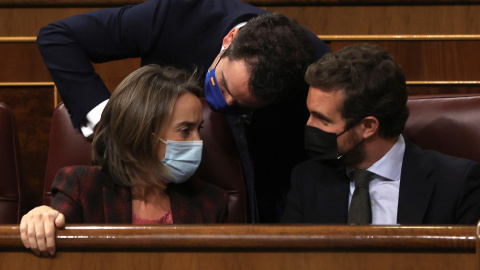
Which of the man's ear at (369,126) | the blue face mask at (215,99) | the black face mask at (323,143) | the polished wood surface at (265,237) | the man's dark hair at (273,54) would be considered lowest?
the polished wood surface at (265,237)

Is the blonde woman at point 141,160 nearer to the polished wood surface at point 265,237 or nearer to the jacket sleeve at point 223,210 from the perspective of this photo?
the jacket sleeve at point 223,210

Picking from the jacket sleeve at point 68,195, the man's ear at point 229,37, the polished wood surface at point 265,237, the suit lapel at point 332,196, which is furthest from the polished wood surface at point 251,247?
the man's ear at point 229,37

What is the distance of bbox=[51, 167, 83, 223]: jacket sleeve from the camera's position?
1021 mm

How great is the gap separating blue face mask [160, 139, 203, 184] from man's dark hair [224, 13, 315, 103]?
0.46 feet

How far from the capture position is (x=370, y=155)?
1.10 m

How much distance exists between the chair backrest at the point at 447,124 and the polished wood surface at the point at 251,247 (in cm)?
46

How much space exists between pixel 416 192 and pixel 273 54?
310 mm

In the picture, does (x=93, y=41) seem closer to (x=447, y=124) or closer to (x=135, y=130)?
(x=135, y=130)

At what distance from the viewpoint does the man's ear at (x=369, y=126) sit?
1.09 metres

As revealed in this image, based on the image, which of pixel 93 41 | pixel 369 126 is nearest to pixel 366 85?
pixel 369 126

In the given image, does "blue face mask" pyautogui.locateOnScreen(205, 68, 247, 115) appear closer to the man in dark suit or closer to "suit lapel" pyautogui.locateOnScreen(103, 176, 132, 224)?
the man in dark suit

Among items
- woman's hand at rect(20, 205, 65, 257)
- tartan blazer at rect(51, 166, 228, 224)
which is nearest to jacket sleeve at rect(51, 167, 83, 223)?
tartan blazer at rect(51, 166, 228, 224)

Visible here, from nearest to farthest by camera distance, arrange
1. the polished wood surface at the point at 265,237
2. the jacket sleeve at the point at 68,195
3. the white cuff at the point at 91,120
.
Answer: the polished wood surface at the point at 265,237, the jacket sleeve at the point at 68,195, the white cuff at the point at 91,120
